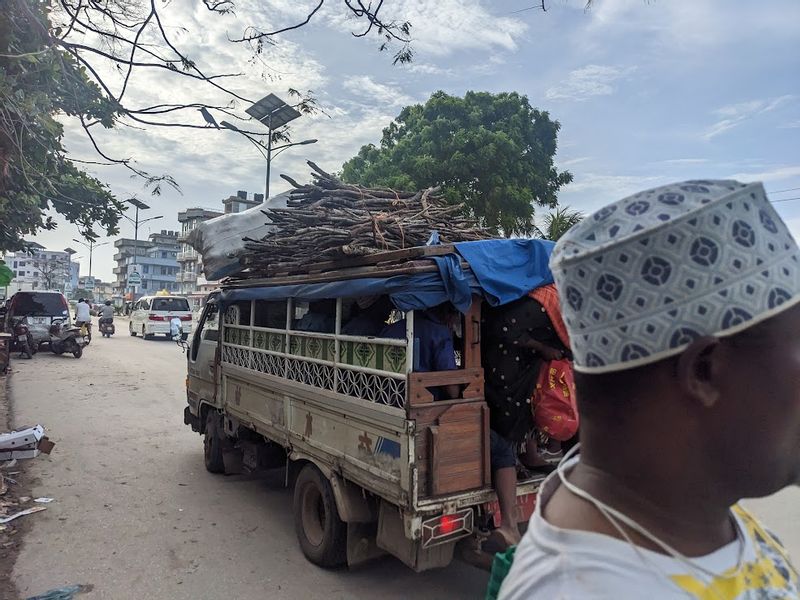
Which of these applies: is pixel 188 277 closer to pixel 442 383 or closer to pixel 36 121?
pixel 36 121

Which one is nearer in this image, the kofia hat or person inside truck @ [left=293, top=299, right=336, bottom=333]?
the kofia hat

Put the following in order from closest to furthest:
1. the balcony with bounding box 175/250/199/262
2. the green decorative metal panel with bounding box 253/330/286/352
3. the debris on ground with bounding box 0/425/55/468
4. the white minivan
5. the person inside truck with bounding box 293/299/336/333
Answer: the person inside truck with bounding box 293/299/336/333 < the green decorative metal panel with bounding box 253/330/286/352 < the debris on ground with bounding box 0/425/55/468 < the white minivan < the balcony with bounding box 175/250/199/262

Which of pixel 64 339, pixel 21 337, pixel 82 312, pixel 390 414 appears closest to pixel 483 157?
pixel 390 414

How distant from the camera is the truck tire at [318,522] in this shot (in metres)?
4.01

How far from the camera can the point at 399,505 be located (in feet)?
10.8

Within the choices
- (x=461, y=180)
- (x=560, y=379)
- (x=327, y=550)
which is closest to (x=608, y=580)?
(x=560, y=379)

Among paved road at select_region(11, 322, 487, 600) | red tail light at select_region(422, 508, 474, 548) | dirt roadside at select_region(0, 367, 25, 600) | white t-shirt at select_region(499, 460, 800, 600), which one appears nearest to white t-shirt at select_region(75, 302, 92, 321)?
paved road at select_region(11, 322, 487, 600)

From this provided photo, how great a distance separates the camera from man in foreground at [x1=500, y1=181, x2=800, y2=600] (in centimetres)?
76

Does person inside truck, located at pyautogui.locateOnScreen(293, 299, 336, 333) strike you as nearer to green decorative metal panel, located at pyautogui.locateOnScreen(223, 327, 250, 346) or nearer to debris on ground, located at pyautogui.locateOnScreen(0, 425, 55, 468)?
green decorative metal panel, located at pyautogui.locateOnScreen(223, 327, 250, 346)

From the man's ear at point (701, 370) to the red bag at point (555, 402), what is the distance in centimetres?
296

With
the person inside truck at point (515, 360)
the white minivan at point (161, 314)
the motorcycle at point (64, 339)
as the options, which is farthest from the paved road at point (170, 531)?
the white minivan at point (161, 314)

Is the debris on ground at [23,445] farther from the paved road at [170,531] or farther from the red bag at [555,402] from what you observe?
the red bag at [555,402]

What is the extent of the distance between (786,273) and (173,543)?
4991 mm

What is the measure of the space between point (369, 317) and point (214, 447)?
340 cm
